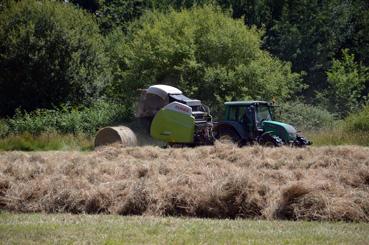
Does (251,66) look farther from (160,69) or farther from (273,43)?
(273,43)

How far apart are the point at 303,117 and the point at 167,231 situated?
21.8 meters

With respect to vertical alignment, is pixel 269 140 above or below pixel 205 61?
below

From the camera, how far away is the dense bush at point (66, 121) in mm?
30203

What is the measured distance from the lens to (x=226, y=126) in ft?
73.5

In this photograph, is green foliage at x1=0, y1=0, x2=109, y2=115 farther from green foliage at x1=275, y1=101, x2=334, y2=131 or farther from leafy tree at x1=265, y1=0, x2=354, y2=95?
leafy tree at x1=265, y1=0, x2=354, y2=95

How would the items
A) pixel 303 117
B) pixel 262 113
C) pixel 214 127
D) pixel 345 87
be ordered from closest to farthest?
1. pixel 262 113
2. pixel 214 127
3. pixel 303 117
4. pixel 345 87

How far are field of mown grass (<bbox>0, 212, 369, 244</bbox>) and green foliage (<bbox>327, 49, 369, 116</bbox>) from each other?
25485mm

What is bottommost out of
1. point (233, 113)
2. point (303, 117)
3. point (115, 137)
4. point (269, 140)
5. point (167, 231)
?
point (167, 231)

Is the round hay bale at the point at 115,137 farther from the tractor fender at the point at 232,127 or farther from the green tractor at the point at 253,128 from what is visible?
the green tractor at the point at 253,128

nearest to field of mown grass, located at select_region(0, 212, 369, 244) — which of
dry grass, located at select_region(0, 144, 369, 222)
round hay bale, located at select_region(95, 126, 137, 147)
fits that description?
dry grass, located at select_region(0, 144, 369, 222)

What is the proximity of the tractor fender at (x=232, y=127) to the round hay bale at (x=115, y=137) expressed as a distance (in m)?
2.96

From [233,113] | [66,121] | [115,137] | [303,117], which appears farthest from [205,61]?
[233,113]

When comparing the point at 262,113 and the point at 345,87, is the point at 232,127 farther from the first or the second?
the point at 345,87

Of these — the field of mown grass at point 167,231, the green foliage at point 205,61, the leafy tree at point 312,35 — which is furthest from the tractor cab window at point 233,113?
the leafy tree at point 312,35
